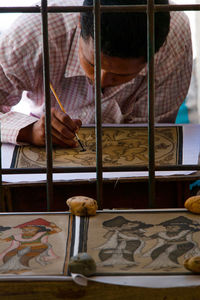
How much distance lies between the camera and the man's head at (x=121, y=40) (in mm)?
1161

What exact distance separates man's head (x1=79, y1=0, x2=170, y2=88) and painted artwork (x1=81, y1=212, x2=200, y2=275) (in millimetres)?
616

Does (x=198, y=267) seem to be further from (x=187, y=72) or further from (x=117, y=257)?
(x=187, y=72)

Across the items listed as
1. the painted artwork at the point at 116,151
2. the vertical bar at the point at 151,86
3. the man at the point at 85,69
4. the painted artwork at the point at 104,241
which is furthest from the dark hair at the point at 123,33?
the painted artwork at the point at 104,241

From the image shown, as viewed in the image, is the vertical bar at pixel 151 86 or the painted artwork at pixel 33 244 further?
the vertical bar at pixel 151 86

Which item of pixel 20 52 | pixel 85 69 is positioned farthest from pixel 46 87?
pixel 20 52

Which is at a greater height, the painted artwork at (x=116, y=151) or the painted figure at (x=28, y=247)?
the painted artwork at (x=116, y=151)

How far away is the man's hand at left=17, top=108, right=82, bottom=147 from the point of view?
3.94 feet

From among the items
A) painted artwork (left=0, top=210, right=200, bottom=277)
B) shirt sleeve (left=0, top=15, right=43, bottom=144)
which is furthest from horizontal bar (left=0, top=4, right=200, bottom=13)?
shirt sleeve (left=0, top=15, right=43, bottom=144)

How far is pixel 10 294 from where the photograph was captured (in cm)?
48

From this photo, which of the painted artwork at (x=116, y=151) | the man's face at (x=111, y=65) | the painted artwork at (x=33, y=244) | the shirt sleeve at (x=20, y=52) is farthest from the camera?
the shirt sleeve at (x=20, y=52)

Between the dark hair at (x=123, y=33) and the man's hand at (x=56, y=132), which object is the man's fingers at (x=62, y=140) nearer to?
the man's hand at (x=56, y=132)

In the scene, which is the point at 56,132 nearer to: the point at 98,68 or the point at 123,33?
the point at 123,33

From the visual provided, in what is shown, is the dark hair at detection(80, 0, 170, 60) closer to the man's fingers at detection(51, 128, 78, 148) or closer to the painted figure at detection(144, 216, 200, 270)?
the man's fingers at detection(51, 128, 78, 148)

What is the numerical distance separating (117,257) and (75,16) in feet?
3.93
